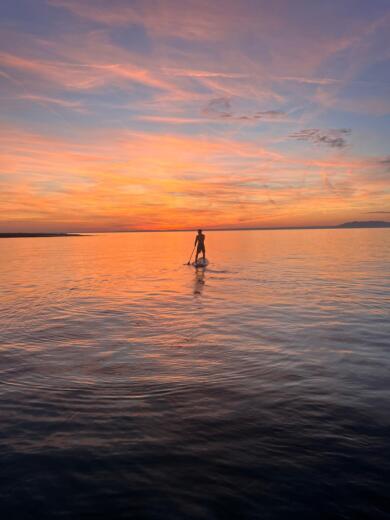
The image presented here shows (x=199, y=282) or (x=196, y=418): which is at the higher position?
(x=199, y=282)

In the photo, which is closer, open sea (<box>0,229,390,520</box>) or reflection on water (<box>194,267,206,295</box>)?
open sea (<box>0,229,390,520</box>)

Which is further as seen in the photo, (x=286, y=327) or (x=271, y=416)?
(x=286, y=327)

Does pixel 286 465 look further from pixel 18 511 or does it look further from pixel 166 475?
pixel 18 511

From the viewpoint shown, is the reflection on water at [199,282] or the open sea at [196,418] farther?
the reflection on water at [199,282]

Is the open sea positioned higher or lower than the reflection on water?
lower

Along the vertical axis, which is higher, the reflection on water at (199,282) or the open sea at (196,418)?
the reflection on water at (199,282)

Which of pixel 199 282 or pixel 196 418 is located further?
pixel 199 282

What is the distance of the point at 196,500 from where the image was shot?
14.6 ft

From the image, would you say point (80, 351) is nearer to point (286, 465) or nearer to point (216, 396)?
point (216, 396)

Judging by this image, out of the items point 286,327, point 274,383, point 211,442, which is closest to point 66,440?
point 211,442

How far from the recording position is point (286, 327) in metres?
13.1

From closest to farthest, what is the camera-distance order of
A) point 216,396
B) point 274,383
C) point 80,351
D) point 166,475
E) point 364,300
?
point 166,475, point 216,396, point 274,383, point 80,351, point 364,300

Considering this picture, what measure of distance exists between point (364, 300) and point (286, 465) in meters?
14.9

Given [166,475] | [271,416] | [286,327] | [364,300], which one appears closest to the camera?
[166,475]
